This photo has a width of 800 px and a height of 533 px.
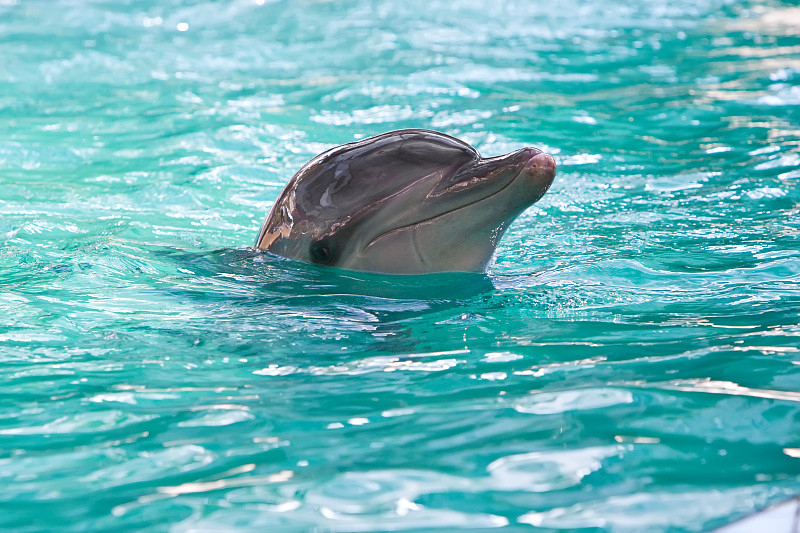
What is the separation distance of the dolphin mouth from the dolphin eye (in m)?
0.64

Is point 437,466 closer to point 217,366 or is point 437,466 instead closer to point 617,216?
point 217,366

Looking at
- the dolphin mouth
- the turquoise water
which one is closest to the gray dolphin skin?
the dolphin mouth

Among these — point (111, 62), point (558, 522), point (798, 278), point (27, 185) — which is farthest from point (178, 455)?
point (111, 62)

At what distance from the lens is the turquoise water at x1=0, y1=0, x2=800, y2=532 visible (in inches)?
118

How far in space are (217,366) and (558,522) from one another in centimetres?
172

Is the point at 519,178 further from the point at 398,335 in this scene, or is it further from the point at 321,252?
the point at 321,252

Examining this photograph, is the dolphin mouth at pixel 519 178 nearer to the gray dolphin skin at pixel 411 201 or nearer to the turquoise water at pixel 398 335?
the gray dolphin skin at pixel 411 201

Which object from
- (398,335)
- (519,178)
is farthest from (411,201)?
(398,335)

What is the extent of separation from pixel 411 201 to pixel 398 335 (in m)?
0.64

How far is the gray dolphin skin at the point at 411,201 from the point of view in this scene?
14.3 feet

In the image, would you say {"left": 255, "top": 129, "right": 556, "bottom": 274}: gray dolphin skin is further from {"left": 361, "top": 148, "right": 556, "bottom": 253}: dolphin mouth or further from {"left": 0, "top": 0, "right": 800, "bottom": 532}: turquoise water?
{"left": 0, "top": 0, "right": 800, "bottom": 532}: turquoise water

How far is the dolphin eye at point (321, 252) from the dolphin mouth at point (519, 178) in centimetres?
64

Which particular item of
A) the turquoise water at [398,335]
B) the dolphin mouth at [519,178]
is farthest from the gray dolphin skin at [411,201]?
the turquoise water at [398,335]

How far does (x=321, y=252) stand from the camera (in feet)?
15.9
